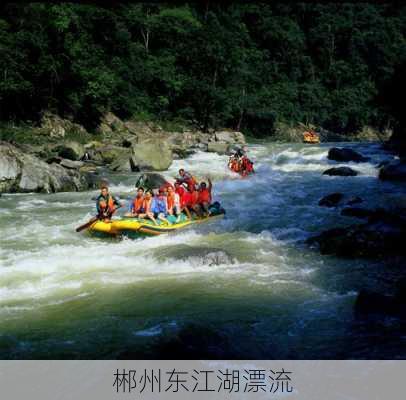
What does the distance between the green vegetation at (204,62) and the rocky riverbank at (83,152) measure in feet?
4.35

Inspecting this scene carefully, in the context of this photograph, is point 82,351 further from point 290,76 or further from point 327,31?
point 327,31

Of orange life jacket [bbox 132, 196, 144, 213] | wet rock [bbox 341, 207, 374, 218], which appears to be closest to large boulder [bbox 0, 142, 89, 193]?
orange life jacket [bbox 132, 196, 144, 213]

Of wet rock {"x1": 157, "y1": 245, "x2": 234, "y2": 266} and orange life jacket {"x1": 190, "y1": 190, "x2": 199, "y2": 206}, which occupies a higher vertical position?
orange life jacket {"x1": 190, "y1": 190, "x2": 199, "y2": 206}

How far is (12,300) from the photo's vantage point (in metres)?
6.75

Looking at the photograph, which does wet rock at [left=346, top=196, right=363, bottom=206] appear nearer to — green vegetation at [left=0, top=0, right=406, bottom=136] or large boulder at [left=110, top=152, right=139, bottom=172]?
large boulder at [left=110, top=152, right=139, bottom=172]

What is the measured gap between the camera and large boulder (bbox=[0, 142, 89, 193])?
15148 millimetres

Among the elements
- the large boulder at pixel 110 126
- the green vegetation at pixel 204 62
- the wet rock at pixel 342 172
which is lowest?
the wet rock at pixel 342 172

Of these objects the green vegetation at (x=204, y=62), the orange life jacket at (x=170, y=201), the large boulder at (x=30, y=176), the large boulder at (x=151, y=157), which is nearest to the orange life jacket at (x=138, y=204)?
the orange life jacket at (x=170, y=201)

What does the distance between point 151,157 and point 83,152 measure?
10.8 feet

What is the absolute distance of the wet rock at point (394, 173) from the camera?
18.4 m

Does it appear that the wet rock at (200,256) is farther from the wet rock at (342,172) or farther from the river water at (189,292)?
the wet rock at (342,172)

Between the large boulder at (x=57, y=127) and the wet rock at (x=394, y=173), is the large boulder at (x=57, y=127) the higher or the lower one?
the higher one

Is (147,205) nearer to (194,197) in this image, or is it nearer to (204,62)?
(194,197)

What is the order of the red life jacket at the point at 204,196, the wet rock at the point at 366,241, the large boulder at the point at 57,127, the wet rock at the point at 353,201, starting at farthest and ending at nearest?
the large boulder at the point at 57,127 < the wet rock at the point at 353,201 < the red life jacket at the point at 204,196 < the wet rock at the point at 366,241
